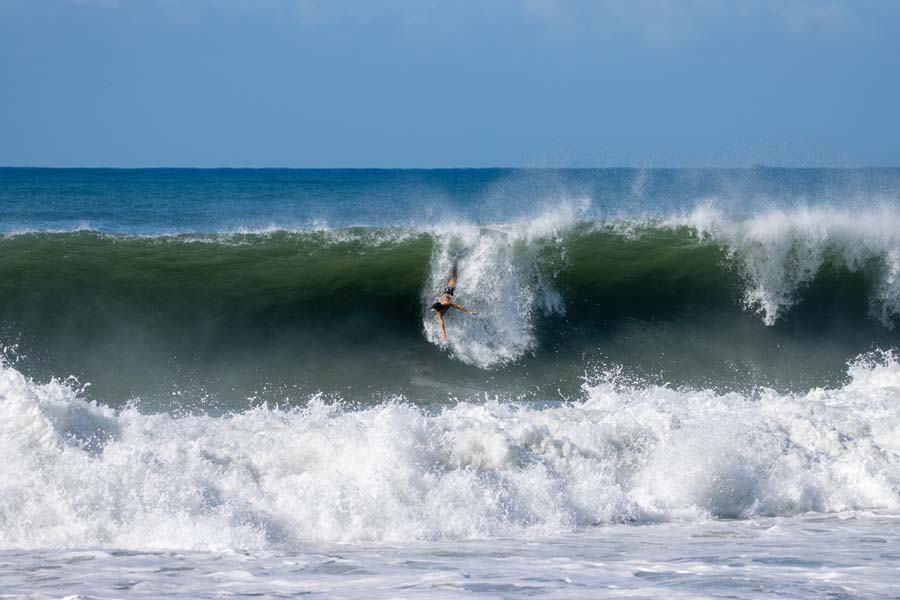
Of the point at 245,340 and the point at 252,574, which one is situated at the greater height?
the point at 245,340

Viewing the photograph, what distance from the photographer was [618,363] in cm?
1202

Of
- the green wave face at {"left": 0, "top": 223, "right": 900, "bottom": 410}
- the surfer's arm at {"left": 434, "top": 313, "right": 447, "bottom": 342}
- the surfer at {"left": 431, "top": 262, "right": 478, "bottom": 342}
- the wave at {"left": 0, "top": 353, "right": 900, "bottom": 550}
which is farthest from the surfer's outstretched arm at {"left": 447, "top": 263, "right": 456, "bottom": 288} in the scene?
the wave at {"left": 0, "top": 353, "right": 900, "bottom": 550}

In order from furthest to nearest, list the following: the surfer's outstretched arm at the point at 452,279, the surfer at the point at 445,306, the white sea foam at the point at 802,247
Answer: the white sea foam at the point at 802,247 → the surfer's outstretched arm at the point at 452,279 → the surfer at the point at 445,306

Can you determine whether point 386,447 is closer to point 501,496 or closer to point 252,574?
point 501,496

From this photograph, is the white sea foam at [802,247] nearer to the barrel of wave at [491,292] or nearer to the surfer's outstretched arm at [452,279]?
the barrel of wave at [491,292]

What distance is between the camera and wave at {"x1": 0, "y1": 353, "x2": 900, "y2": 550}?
6559 mm

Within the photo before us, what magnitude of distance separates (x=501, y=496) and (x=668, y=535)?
1212 millimetres

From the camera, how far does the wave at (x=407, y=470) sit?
6.56 metres

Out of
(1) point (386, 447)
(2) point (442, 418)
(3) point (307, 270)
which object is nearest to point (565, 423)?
(2) point (442, 418)

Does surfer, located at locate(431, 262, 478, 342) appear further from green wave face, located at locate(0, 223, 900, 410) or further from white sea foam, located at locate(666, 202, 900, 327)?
white sea foam, located at locate(666, 202, 900, 327)

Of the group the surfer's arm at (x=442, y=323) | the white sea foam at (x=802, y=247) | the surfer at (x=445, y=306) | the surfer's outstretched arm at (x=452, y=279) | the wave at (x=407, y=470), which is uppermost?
the white sea foam at (x=802, y=247)

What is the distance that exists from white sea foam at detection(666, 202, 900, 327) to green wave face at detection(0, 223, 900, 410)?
0.15 ft


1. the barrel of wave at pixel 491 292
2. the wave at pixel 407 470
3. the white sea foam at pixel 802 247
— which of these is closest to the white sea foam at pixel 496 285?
the barrel of wave at pixel 491 292

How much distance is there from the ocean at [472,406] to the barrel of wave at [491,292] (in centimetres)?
4
